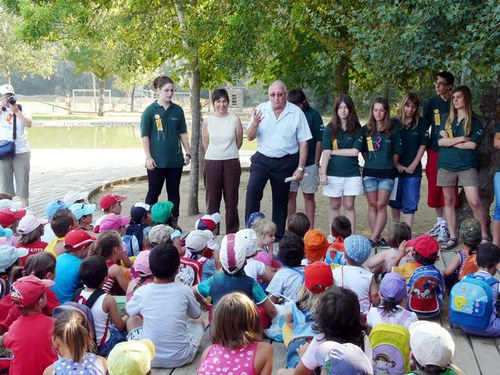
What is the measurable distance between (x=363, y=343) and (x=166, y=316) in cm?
141

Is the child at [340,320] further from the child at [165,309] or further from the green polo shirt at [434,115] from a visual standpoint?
the green polo shirt at [434,115]

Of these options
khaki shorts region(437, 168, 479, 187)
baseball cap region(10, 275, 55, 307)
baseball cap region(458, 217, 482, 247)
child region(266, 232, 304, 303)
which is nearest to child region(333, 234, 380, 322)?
child region(266, 232, 304, 303)

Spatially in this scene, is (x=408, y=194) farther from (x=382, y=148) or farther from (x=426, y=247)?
(x=426, y=247)

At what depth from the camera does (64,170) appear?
1402 centimetres

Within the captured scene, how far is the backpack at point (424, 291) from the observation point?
4.74 m

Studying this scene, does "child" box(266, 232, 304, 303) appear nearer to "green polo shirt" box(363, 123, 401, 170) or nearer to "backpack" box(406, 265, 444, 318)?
"backpack" box(406, 265, 444, 318)

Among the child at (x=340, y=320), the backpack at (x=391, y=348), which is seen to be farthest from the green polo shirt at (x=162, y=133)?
the child at (x=340, y=320)

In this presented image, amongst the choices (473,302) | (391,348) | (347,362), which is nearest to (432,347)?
(347,362)

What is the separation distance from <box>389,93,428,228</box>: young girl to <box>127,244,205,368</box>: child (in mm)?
3554

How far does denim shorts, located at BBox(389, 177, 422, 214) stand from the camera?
6965 millimetres

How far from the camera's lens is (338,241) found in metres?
5.45

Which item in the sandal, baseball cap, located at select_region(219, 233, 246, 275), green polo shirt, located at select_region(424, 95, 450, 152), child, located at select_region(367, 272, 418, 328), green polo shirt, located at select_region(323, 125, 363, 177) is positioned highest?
green polo shirt, located at select_region(424, 95, 450, 152)

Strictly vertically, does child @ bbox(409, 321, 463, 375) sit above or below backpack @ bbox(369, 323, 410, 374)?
above

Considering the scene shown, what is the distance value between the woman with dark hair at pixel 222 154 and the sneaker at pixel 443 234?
2.22m
